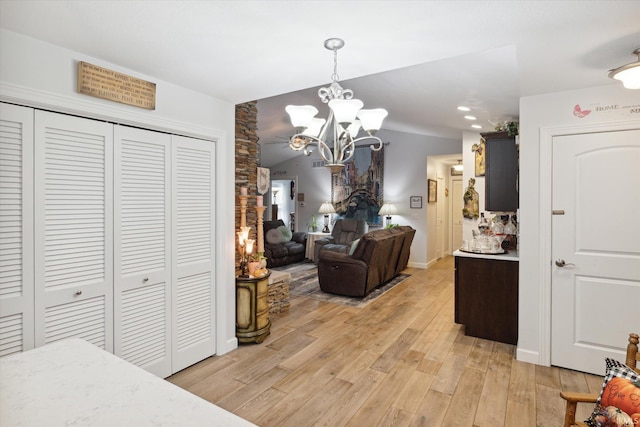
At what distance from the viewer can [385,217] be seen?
785 centimetres

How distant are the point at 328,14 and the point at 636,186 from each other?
2618 mm

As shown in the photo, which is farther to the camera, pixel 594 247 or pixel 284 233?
pixel 284 233

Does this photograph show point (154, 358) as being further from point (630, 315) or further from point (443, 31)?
point (630, 315)

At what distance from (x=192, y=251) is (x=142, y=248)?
1.42 feet

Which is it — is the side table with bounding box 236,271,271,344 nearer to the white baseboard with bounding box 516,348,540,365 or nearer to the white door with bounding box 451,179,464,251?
the white baseboard with bounding box 516,348,540,365

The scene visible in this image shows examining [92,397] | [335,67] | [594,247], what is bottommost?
[92,397]

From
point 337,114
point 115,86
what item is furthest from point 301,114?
point 115,86

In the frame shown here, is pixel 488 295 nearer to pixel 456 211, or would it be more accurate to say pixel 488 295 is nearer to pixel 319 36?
pixel 319 36

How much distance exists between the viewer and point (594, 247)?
2.69 metres

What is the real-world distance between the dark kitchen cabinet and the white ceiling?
0.95 meters

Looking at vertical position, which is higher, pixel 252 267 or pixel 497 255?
pixel 497 255

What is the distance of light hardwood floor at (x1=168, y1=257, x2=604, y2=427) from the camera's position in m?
2.24

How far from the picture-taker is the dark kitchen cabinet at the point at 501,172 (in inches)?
143

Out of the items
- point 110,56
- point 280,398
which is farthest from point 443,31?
point 280,398
